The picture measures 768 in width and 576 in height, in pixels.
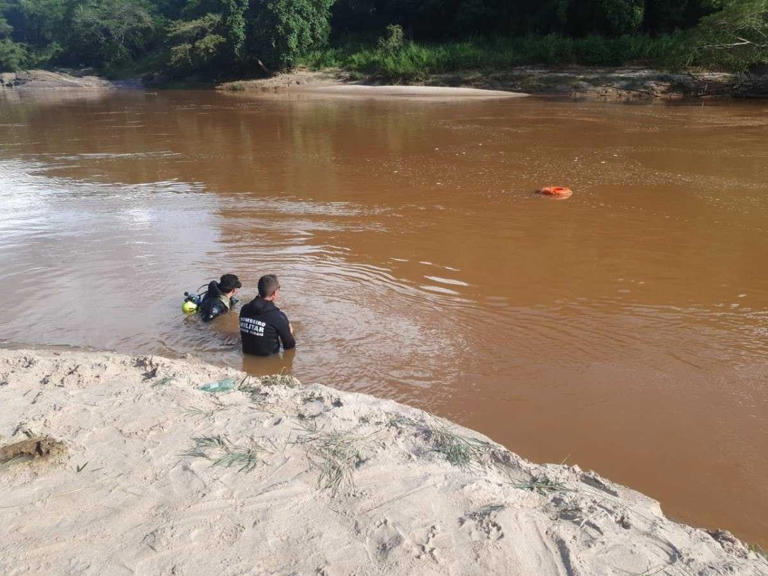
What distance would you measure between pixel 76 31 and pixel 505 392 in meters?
73.9

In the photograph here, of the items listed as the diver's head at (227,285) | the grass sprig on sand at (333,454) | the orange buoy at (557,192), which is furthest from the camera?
the orange buoy at (557,192)

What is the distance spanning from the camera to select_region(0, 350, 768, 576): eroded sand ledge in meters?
2.78

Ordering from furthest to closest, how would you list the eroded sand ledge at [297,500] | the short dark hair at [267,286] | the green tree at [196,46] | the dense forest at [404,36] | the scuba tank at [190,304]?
the green tree at [196,46]
the dense forest at [404,36]
the scuba tank at [190,304]
the short dark hair at [267,286]
the eroded sand ledge at [297,500]

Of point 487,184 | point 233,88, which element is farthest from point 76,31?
point 487,184

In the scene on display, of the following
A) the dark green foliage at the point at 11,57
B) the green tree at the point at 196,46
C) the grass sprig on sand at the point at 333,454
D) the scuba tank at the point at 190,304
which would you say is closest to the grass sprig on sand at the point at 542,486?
the grass sprig on sand at the point at 333,454

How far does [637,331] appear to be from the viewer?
6191mm

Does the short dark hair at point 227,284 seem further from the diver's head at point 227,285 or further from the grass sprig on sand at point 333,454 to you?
the grass sprig on sand at point 333,454

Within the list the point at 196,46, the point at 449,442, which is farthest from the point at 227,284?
the point at 196,46

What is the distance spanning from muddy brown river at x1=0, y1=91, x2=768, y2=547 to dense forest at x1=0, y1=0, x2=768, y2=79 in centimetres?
1390

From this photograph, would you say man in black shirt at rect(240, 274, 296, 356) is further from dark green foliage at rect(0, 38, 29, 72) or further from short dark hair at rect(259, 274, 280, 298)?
dark green foliage at rect(0, 38, 29, 72)

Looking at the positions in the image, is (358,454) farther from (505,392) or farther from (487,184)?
(487,184)

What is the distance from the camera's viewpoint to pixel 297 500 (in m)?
3.13

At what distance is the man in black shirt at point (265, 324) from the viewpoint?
221 inches

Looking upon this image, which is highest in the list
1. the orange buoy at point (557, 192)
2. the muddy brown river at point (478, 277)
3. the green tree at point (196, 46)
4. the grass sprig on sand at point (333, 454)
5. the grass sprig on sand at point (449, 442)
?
the green tree at point (196, 46)
